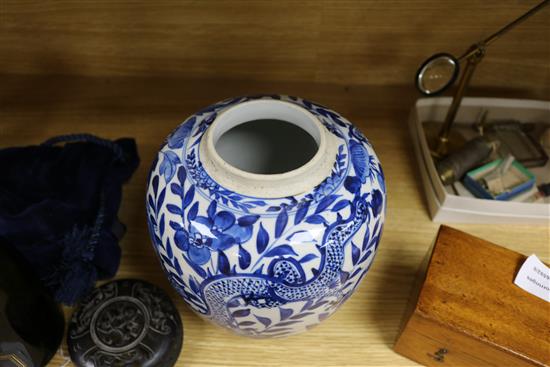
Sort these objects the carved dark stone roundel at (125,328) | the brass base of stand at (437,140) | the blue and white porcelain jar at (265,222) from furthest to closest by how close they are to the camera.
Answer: the brass base of stand at (437,140), the carved dark stone roundel at (125,328), the blue and white porcelain jar at (265,222)

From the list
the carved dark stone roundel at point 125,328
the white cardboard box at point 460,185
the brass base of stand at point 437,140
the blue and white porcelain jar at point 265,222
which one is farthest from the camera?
the brass base of stand at point 437,140

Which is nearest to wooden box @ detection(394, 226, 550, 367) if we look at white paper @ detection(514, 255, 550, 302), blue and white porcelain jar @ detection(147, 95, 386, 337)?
white paper @ detection(514, 255, 550, 302)

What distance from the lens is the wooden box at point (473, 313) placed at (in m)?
0.57

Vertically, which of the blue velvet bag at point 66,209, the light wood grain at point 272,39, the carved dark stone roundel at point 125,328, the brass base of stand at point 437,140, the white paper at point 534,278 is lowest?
the carved dark stone roundel at point 125,328

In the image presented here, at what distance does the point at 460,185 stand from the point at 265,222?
0.49 metres

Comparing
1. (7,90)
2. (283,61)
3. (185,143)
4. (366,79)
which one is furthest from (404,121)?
(7,90)

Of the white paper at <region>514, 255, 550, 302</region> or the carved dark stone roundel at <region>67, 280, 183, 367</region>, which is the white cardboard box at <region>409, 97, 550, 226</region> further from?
the carved dark stone roundel at <region>67, 280, 183, 367</region>

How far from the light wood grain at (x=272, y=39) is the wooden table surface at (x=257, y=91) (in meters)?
0.03

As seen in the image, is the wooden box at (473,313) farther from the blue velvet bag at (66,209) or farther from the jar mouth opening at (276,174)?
the blue velvet bag at (66,209)

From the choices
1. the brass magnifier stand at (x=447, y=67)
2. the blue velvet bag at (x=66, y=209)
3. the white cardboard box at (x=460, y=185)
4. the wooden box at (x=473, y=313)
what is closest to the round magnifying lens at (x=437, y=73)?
the brass magnifier stand at (x=447, y=67)

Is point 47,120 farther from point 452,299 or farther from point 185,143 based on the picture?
point 452,299

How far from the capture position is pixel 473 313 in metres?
0.59

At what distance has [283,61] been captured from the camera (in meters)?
0.93

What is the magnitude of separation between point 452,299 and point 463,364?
0.10 m
